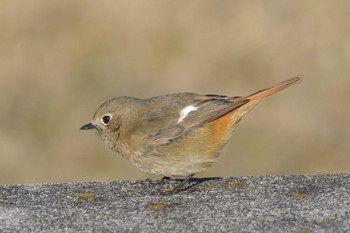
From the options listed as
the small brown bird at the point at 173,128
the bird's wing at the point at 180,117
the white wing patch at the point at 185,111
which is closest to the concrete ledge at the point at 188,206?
the small brown bird at the point at 173,128

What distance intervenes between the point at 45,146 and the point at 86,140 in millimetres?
580

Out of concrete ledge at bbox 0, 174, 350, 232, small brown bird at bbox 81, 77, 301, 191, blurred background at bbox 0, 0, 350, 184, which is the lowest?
concrete ledge at bbox 0, 174, 350, 232

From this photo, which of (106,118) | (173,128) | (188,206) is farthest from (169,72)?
(188,206)

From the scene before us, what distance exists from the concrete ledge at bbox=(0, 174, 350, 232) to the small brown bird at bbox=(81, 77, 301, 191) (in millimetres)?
603

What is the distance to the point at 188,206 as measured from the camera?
5336 mm

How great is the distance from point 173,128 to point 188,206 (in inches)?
57.2

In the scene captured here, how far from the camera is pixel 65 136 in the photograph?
12.2m

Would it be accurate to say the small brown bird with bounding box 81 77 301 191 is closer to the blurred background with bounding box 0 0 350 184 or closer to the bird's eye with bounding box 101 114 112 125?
the bird's eye with bounding box 101 114 112 125

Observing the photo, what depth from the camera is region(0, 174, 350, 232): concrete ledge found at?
195 inches

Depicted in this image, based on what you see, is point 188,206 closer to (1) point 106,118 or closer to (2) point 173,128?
(2) point 173,128

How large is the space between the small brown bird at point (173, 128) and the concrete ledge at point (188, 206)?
1.98 ft

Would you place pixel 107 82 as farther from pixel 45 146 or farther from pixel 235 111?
pixel 235 111

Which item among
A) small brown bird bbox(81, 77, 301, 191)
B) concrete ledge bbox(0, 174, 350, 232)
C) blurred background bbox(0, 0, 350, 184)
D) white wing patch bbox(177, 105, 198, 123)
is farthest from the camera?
blurred background bbox(0, 0, 350, 184)

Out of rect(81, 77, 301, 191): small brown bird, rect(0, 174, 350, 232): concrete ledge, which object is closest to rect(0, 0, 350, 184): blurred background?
rect(81, 77, 301, 191): small brown bird
